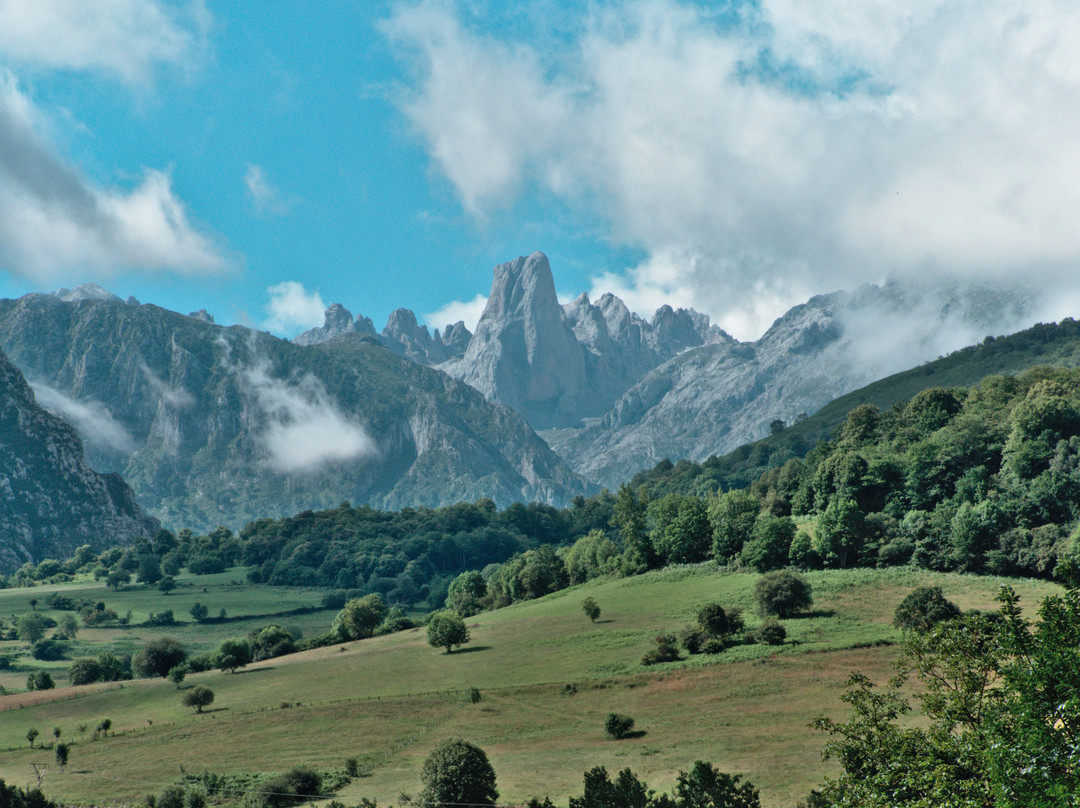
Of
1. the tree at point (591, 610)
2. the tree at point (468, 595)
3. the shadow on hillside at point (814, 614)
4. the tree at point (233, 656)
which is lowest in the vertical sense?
the shadow on hillside at point (814, 614)

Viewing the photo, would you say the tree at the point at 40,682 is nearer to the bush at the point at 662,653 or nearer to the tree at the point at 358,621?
the tree at the point at 358,621

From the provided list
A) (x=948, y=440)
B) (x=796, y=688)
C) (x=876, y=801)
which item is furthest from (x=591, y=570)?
(x=876, y=801)

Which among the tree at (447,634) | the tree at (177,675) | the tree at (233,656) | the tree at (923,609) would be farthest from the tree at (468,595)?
the tree at (923,609)

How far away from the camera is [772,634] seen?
7681 centimetres

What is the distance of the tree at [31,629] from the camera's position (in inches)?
5984

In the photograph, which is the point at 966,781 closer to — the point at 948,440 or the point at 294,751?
the point at 294,751

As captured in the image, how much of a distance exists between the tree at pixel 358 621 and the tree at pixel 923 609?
8880cm

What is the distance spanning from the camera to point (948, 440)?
118 meters

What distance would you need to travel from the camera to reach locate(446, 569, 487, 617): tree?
143125mm

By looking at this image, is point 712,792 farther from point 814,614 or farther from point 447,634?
point 447,634

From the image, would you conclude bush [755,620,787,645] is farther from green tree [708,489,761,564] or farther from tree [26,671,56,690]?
tree [26,671,56,690]

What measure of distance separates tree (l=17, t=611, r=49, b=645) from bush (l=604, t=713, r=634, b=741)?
5635 inches

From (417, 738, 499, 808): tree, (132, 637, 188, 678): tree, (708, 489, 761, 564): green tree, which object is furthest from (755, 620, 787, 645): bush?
(132, 637, 188, 678): tree

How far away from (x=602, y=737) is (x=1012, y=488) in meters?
76.4
